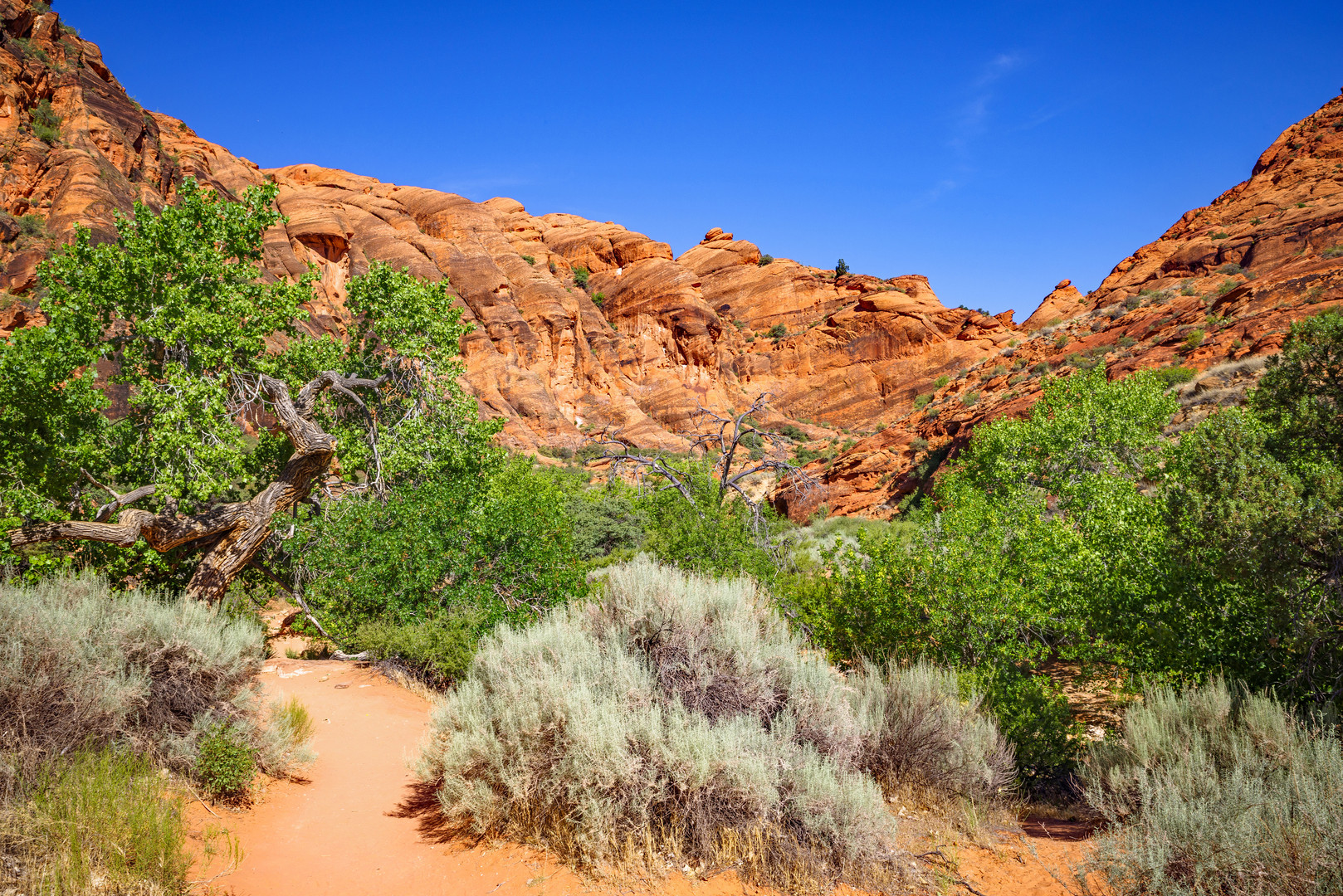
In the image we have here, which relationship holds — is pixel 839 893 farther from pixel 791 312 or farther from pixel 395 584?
pixel 791 312

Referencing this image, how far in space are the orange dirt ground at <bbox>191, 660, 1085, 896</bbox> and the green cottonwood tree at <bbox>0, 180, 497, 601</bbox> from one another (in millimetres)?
3443

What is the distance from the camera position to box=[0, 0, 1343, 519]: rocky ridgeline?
28.0 meters

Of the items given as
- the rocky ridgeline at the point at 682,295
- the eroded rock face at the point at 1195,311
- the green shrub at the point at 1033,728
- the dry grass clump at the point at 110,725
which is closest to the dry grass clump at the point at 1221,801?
the green shrub at the point at 1033,728

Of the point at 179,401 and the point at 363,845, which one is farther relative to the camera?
the point at 179,401

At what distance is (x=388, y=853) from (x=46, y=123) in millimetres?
41371

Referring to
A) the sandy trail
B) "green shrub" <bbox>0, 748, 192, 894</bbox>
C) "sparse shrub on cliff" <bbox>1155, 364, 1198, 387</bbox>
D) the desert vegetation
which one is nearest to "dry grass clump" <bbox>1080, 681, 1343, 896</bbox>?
the desert vegetation

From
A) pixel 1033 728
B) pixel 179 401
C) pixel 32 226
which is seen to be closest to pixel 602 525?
pixel 179 401

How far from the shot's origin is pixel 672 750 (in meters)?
4.30

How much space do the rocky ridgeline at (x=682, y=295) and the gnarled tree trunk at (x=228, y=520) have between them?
3647 millimetres

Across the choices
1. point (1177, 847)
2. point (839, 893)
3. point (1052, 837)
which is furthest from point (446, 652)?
point (1177, 847)

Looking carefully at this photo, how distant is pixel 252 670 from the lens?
591 centimetres

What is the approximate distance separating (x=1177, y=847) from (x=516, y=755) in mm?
4083

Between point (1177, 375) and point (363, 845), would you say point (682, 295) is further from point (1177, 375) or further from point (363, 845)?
point (363, 845)

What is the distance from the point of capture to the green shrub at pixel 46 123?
29812mm
